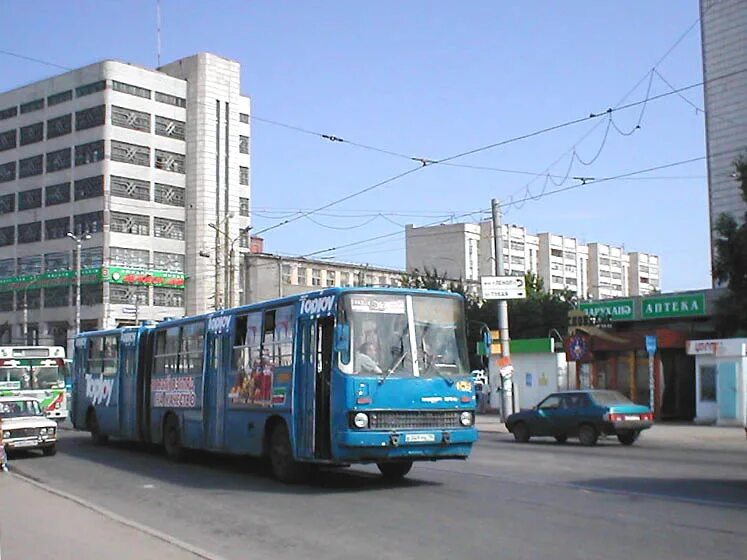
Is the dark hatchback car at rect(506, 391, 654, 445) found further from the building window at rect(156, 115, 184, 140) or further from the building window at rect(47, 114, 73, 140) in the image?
the building window at rect(47, 114, 73, 140)

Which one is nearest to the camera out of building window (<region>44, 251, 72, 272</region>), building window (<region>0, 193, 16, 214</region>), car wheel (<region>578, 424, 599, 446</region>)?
car wheel (<region>578, 424, 599, 446</region>)

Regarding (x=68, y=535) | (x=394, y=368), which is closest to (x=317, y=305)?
(x=394, y=368)

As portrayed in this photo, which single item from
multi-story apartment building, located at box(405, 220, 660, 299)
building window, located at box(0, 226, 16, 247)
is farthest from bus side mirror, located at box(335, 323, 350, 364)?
multi-story apartment building, located at box(405, 220, 660, 299)

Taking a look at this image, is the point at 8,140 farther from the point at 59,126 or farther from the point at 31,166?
the point at 59,126

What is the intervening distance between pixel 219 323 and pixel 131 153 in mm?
65434

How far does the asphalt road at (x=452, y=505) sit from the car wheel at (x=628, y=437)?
11.8 feet

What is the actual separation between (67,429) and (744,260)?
25700 millimetres

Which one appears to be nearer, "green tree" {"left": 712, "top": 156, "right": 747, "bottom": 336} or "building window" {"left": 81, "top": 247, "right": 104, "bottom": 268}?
"green tree" {"left": 712, "top": 156, "right": 747, "bottom": 336}

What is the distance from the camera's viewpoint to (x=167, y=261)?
82000 millimetres

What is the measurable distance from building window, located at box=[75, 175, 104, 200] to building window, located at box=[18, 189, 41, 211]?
562cm

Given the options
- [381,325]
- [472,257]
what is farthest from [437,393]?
[472,257]

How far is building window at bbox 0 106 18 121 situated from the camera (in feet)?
282

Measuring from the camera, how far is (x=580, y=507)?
39.0 feet

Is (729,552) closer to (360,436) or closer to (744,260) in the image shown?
(360,436)
